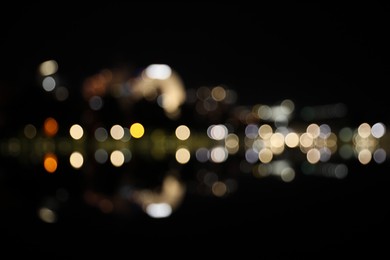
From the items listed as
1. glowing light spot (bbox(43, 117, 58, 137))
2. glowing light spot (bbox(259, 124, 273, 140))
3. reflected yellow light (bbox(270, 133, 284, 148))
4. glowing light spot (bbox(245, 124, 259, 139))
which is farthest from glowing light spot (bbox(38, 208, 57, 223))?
glowing light spot (bbox(259, 124, 273, 140))

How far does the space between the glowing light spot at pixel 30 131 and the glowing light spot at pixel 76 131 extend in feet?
9.73

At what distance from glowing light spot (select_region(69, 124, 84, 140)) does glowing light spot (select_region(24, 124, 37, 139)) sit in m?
2.96

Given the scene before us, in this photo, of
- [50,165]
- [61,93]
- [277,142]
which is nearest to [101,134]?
[61,93]

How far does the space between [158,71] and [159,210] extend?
214ft

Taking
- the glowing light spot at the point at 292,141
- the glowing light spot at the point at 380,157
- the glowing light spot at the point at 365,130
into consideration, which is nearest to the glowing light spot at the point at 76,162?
the glowing light spot at the point at 380,157

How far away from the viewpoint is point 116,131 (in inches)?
2088

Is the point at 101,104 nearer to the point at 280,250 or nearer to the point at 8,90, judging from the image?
the point at 8,90

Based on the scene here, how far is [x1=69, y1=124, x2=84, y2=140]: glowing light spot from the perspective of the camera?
48956 mm

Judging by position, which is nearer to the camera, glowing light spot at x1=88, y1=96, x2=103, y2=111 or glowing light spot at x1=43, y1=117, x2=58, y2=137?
glowing light spot at x1=43, y1=117, x2=58, y2=137

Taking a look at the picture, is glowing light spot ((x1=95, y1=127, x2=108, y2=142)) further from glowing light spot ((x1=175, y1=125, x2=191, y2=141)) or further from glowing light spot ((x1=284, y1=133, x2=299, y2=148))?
glowing light spot ((x1=284, y1=133, x2=299, y2=148))

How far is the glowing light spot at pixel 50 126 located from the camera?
47.5 metres

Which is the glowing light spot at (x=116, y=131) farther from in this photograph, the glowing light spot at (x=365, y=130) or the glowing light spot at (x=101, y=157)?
the glowing light spot at (x=365, y=130)

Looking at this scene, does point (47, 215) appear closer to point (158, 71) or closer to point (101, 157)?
point (101, 157)

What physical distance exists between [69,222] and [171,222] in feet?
4.07
